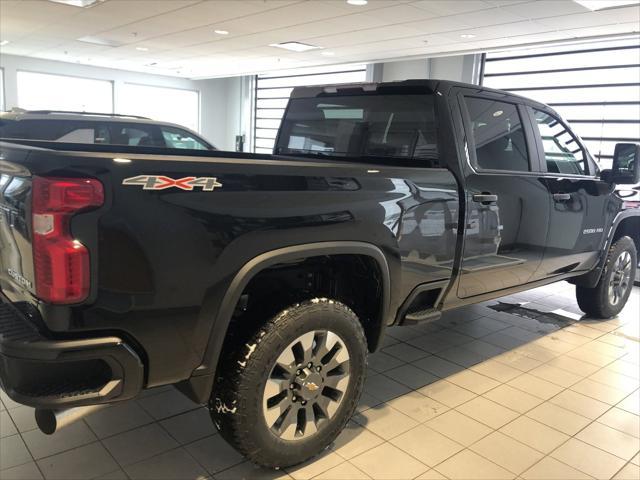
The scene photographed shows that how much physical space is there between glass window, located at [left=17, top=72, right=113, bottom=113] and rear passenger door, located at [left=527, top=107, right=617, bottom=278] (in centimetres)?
1657

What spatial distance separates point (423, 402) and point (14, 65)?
17.4 metres

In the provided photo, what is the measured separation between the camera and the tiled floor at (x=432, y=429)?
244cm

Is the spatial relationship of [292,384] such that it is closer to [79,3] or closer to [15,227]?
[15,227]

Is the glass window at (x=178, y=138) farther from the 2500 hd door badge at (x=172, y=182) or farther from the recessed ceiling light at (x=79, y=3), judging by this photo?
the 2500 hd door badge at (x=172, y=182)

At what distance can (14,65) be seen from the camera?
16.0m

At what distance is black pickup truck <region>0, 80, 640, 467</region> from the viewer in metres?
1.70

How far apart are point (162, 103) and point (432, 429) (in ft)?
62.0

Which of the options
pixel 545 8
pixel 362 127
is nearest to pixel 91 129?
pixel 362 127

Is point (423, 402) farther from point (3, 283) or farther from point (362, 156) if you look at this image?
point (3, 283)

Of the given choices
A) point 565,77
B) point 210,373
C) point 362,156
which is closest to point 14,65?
point 565,77

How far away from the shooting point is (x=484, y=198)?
3023 mm

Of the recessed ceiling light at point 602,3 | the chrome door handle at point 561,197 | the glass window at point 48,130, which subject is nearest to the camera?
the chrome door handle at point 561,197

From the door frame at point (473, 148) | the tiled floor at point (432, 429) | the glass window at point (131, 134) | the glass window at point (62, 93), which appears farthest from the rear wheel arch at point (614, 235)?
the glass window at point (62, 93)

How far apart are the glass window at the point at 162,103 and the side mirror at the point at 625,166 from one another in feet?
55.9
